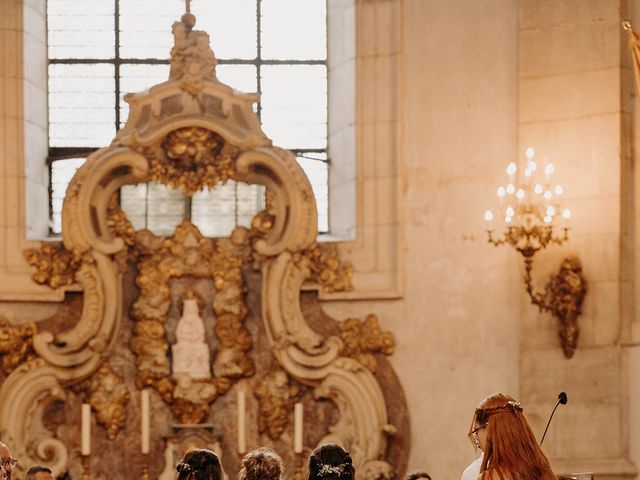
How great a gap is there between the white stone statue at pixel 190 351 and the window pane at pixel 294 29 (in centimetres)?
239

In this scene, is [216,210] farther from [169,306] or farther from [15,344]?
[15,344]

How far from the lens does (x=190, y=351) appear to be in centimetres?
1191

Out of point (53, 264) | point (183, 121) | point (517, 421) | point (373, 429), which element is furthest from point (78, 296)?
point (517, 421)

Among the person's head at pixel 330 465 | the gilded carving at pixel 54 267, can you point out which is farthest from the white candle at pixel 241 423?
the person's head at pixel 330 465

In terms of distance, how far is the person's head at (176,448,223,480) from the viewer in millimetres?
6652


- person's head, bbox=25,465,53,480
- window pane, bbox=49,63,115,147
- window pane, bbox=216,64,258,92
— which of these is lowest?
person's head, bbox=25,465,53,480

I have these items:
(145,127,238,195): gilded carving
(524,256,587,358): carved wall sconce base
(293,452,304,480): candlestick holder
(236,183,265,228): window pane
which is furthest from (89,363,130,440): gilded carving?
(524,256,587,358): carved wall sconce base

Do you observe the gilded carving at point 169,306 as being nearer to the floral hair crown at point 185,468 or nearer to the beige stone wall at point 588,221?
the beige stone wall at point 588,221

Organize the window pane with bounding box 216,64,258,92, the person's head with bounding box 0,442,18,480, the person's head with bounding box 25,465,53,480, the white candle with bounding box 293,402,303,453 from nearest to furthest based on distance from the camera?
the person's head with bounding box 0,442,18,480, the person's head with bounding box 25,465,53,480, the white candle with bounding box 293,402,303,453, the window pane with bounding box 216,64,258,92

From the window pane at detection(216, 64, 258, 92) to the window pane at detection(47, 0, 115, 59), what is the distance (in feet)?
2.77

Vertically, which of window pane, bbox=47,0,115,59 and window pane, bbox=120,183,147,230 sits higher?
window pane, bbox=47,0,115,59

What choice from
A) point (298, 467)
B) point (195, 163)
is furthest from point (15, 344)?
point (298, 467)

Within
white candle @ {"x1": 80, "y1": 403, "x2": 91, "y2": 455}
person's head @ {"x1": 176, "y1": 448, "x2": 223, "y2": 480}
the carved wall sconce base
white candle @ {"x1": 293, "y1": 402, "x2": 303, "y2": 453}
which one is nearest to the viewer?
person's head @ {"x1": 176, "y1": 448, "x2": 223, "y2": 480}

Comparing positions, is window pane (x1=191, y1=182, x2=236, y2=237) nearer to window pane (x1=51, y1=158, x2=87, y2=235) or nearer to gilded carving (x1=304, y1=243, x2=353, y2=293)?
gilded carving (x1=304, y1=243, x2=353, y2=293)
